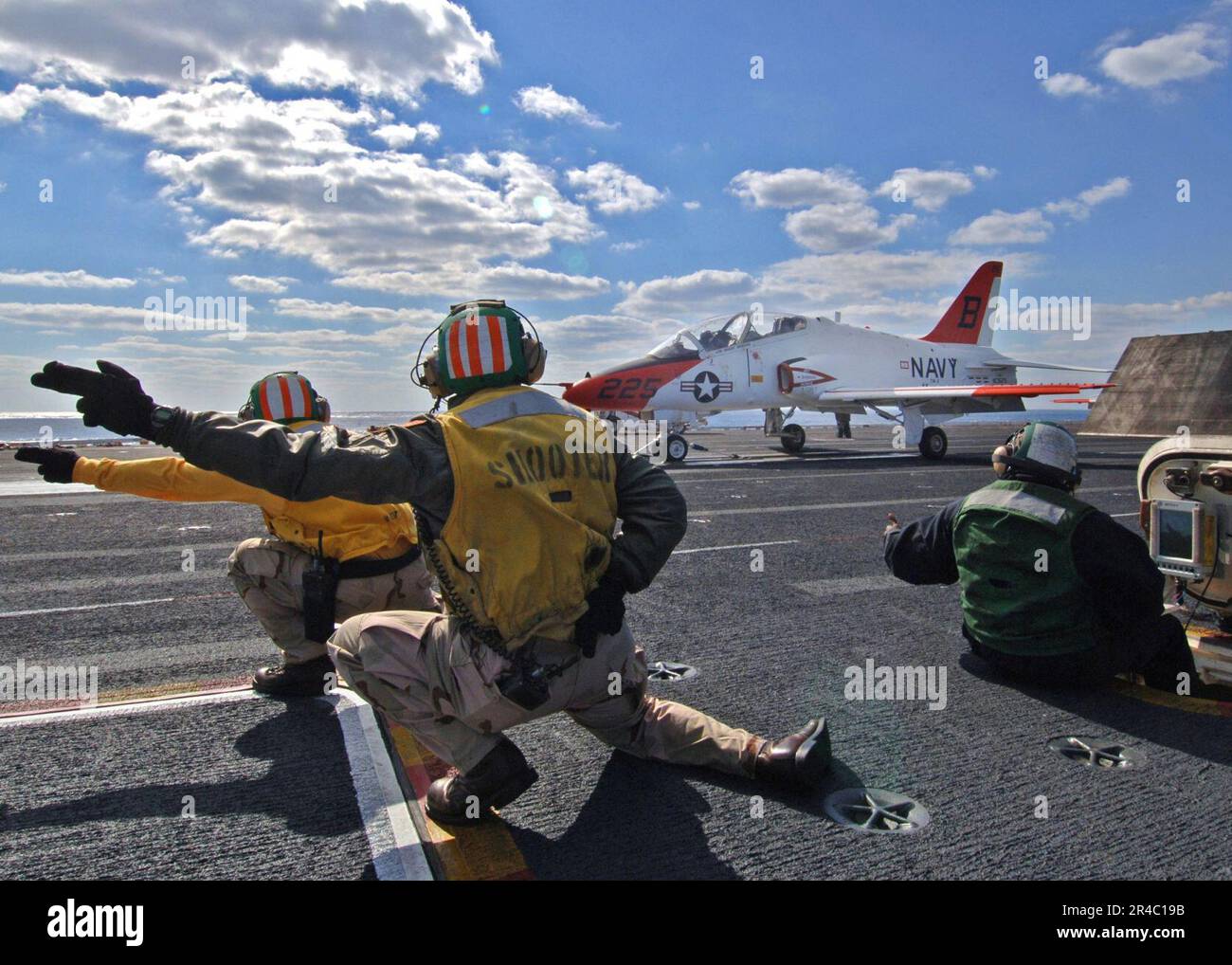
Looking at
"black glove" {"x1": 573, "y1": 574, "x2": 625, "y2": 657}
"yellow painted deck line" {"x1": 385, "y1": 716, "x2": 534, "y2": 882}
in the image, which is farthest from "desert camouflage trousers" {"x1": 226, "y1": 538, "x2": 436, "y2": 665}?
"black glove" {"x1": 573, "y1": 574, "x2": 625, "y2": 657}

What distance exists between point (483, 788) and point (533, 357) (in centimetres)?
157

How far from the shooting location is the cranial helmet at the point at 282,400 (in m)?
4.13

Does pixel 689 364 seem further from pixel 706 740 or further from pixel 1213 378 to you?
pixel 1213 378

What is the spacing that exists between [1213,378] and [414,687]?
34.0 m

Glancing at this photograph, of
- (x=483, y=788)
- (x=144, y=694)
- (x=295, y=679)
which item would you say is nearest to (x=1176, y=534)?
(x=483, y=788)

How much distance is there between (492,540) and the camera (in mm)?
2574

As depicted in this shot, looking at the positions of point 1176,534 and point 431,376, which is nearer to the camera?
point 431,376

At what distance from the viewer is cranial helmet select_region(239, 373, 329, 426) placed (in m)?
4.13

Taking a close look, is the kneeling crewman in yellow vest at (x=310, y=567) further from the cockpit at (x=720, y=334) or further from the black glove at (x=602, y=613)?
the cockpit at (x=720, y=334)

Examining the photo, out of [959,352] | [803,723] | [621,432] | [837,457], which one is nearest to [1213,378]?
[959,352]

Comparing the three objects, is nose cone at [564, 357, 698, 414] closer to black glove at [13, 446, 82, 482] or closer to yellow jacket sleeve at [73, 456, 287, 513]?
yellow jacket sleeve at [73, 456, 287, 513]

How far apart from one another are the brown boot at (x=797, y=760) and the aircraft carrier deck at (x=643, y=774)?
94 mm

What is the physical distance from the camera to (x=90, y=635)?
5.10 m

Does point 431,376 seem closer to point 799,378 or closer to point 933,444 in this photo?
point 799,378
